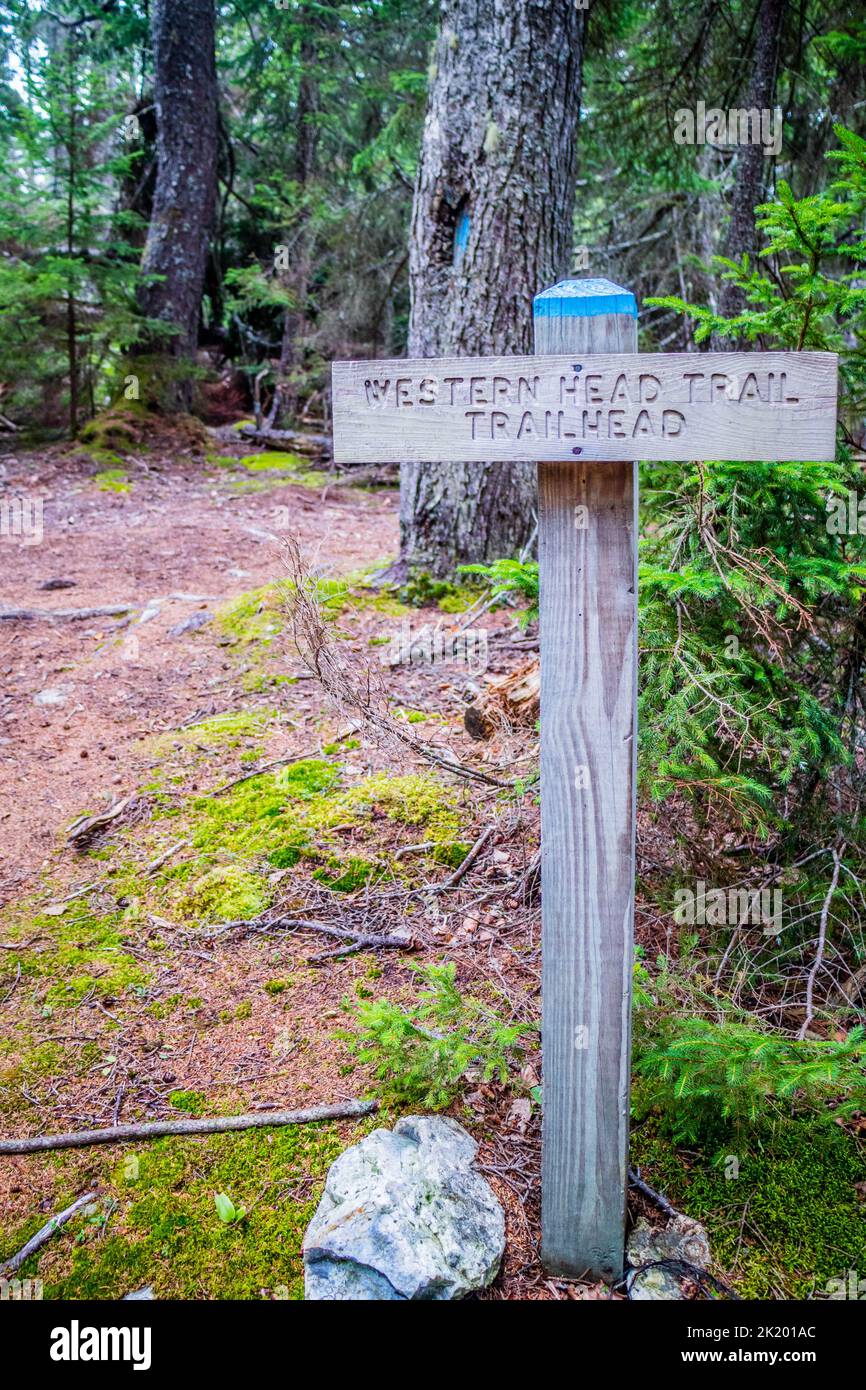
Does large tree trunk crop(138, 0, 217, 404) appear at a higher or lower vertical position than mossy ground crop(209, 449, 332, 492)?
higher

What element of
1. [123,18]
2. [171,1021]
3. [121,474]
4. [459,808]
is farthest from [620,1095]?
[123,18]

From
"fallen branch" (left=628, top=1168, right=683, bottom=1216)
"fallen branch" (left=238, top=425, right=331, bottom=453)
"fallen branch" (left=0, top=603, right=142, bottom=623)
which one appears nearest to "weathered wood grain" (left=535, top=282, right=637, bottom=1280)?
"fallen branch" (left=628, top=1168, right=683, bottom=1216)

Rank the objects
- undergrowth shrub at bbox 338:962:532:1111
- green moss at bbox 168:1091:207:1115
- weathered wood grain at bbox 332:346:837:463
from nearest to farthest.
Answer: weathered wood grain at bbox 332:346:837:463 → undergrowth shrub at bbox 338:962:532:1111 → green moss at bbox 168:1091:207:1115

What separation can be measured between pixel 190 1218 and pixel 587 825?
1.62 meters

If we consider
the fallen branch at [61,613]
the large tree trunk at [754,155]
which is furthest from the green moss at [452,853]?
the large tree trunk at [754,155]

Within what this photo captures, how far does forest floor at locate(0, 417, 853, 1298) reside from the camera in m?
2.51

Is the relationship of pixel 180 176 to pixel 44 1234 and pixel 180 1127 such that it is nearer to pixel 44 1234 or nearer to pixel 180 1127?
pixel 180 1127

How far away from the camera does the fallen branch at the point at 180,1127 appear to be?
8.94 ft

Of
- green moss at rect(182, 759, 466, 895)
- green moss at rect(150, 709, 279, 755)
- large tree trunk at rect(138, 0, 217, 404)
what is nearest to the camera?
green moss at rect(182, 759, 466, 895)

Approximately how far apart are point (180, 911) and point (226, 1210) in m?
1.44

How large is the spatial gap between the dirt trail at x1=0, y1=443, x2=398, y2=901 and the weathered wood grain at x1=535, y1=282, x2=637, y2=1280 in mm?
981

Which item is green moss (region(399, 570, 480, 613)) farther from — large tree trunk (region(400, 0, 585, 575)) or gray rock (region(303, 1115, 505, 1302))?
gray rock (region(303, 1115, 505, 1302))

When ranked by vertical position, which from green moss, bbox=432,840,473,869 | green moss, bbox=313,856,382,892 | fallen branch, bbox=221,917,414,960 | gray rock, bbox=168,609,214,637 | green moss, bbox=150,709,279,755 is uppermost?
gray rock, bbox=168,609,214,637

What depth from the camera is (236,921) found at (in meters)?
3.69
